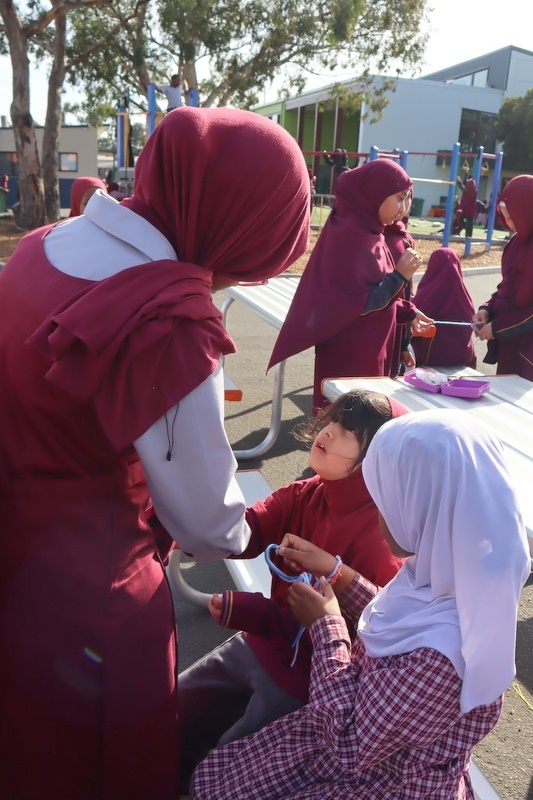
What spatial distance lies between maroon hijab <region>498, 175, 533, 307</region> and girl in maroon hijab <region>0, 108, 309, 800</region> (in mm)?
3014

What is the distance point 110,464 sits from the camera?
121cm

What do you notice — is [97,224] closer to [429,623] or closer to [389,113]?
[429,623]

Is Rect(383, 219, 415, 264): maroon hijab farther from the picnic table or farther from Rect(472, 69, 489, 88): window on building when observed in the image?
Rect(472, 69, 489, 88): window on building

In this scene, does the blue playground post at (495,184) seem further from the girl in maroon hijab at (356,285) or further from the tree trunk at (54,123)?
the girl in maroon hijab at (356,285)

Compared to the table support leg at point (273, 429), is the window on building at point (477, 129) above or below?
above

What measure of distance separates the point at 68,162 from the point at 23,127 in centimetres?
1385

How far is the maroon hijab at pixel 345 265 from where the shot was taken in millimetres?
3475

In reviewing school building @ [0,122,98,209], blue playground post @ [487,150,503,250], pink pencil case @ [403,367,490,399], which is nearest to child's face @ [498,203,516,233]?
pink pencil case @ [403,367,490,399]

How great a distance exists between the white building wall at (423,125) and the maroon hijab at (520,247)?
30.9m

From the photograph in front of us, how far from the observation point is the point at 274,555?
1.90 meters

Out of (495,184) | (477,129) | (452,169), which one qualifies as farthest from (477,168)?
(477,129)

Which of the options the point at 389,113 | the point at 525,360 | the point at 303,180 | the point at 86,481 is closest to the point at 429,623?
the point at 86,481

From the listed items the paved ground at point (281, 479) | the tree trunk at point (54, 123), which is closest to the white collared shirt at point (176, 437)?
the paved ground at point (281, 479)

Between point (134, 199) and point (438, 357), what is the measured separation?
306cm
